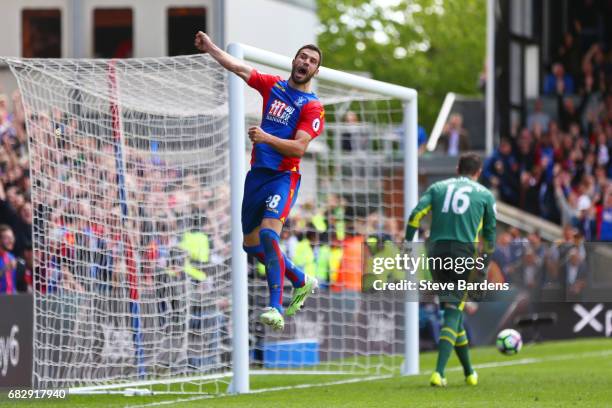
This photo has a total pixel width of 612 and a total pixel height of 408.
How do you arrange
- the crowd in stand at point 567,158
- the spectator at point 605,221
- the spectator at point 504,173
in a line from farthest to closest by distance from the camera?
1. the spectator at point 504,173
2. the crowd in stand at point 567,158
3. the spectator at point 605,221

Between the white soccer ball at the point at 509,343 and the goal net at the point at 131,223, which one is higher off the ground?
the goal net at the point at 131,223

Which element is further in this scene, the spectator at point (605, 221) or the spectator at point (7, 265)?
the spectator at point (605, 221)

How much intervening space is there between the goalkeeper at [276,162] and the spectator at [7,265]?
494 cm

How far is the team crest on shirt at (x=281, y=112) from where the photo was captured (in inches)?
429

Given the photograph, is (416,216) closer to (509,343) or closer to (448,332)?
(448,332)

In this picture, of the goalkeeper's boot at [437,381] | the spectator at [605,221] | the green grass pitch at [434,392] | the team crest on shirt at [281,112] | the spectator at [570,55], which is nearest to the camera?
the team crest on shirt at [281,112]

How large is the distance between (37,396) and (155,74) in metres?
3.20

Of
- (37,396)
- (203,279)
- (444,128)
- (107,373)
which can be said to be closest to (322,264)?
(203,279)

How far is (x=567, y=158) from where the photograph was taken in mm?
26281

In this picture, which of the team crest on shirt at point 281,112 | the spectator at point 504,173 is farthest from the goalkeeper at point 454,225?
the spectator at point 504,173

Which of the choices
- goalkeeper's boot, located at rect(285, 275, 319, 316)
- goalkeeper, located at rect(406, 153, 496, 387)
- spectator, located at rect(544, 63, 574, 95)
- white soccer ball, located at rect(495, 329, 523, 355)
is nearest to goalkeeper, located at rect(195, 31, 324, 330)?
goalkeeper's boot, located at rect(285, 275, 319, 316)

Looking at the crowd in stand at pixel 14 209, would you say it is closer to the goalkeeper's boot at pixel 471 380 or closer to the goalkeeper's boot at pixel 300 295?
the goalkeeper's boot at pixel 471 380

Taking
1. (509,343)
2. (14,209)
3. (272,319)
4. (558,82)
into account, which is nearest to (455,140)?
(558,82)

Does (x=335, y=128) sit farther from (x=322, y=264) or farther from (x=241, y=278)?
(x=241, y=278)
